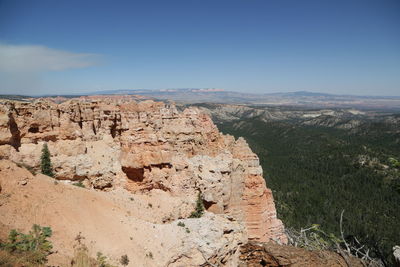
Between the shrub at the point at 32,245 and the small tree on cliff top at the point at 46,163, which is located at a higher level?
the small tree on cliff top at the point at 46,163

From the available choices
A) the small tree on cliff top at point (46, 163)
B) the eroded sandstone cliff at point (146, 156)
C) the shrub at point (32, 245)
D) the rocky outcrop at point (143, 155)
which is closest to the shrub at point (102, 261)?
the shrub at point (32, 245)

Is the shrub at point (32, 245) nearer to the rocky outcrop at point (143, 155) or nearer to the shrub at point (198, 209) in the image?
the rocky outcrop at point (143, 155)

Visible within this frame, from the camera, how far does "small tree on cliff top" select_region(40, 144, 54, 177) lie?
1808cm

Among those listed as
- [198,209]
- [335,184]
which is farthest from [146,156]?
[335,184]

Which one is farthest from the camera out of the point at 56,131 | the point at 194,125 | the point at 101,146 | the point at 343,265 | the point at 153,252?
the point at 194,125

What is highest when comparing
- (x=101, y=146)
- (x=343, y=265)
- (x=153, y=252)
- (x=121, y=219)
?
(x=101, y=146)

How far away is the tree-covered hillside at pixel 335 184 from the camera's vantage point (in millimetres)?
58219

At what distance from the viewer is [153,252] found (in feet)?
47.4

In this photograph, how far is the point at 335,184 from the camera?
89750mm

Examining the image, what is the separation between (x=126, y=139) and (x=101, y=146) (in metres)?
2.13

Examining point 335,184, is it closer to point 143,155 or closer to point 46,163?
point 143,155

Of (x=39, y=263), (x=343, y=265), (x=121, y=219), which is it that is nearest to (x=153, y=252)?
(x=121, y=219)

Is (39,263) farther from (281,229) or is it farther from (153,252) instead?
(281,229)

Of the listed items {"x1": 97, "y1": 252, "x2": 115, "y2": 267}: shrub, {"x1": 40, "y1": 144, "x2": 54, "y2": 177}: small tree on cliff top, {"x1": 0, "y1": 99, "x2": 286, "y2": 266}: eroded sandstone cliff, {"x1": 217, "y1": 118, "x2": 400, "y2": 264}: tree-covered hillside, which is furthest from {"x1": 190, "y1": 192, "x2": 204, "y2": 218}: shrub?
{"x1": 217, "y1": 118, "x2": 400, "y2": 264}: tree-covered hillside
